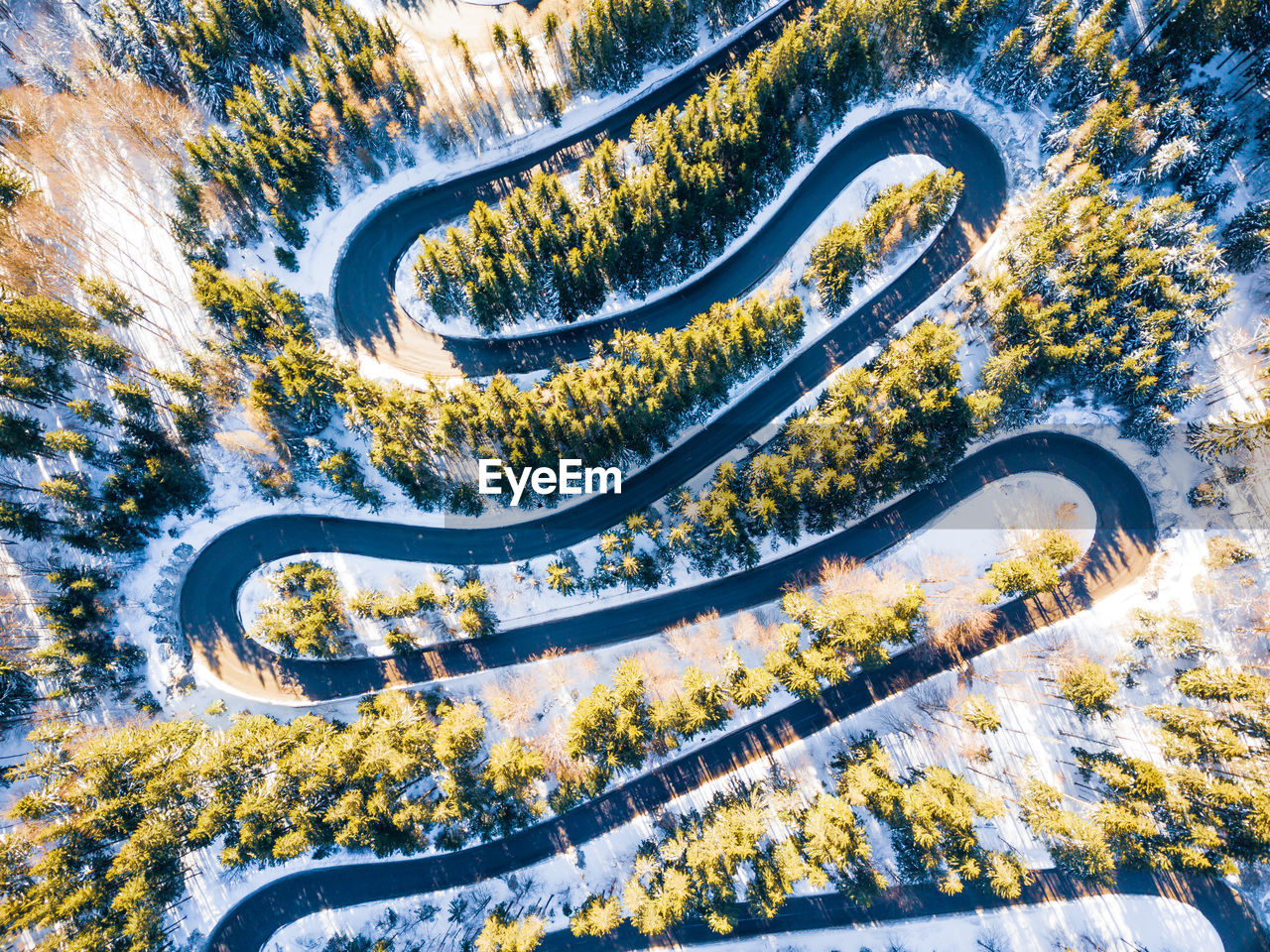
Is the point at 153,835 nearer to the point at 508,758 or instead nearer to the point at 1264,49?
the point at 508,758

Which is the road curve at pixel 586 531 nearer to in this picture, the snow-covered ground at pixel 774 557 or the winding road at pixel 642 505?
the winding road at pixel 642 505

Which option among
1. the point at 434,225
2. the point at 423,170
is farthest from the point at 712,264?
the point at 423,170

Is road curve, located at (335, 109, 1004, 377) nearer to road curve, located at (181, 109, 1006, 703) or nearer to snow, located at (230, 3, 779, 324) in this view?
road curve, located at (181, 109, 1006, 703)

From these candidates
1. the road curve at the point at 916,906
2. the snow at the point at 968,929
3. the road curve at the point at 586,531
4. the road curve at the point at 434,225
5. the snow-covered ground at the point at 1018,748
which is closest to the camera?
the snow at the point at 968,929

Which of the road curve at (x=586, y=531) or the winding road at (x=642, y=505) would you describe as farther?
the road curve at (x=586, y=531)

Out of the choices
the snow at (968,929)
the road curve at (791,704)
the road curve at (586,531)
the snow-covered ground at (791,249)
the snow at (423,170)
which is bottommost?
the snow at (968,929)

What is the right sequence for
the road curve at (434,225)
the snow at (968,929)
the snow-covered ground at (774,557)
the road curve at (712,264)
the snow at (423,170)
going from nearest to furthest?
the snow at (968,929), the snow-covered ground at (774,557), the road curve at (712,264), the snow at (423,170), the road curve at (434,225)

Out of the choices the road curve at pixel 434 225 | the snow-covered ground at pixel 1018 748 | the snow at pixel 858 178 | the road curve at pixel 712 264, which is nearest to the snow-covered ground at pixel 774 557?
the snow-covered ground at pixel 1018 748

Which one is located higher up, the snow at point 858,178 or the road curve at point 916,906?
the snow at point 858,178
